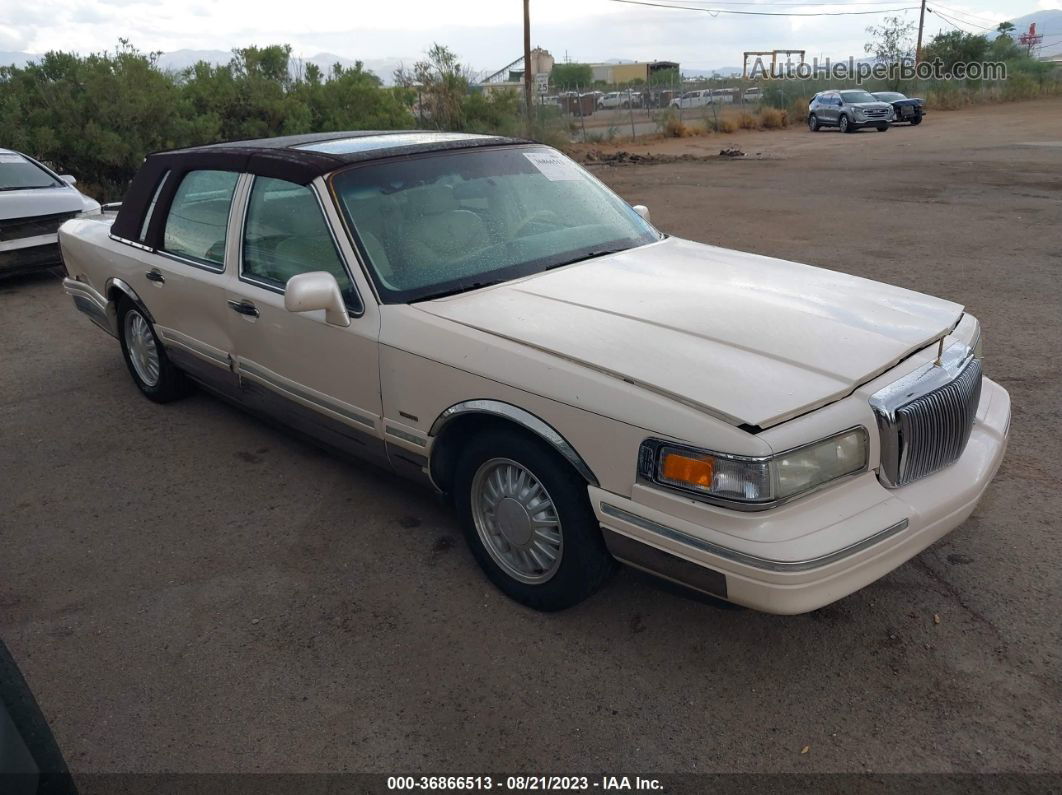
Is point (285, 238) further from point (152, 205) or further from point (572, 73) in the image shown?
point (572, 73)

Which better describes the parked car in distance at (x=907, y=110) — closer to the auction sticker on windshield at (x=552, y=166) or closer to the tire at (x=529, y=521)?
the auction sticker on windshield at (x=552, y=166)

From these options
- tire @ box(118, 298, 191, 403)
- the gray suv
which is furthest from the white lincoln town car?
the gray suv

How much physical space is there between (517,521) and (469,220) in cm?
144

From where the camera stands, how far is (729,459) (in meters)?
2.58

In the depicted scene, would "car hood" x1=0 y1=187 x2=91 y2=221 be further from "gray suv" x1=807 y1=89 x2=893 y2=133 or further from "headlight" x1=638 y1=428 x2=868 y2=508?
"gray suv" x1=807 y1=89 x2=893 y2=133

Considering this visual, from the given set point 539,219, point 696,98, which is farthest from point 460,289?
point 696,98

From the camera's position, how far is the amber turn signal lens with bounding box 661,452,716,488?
8.61 feet

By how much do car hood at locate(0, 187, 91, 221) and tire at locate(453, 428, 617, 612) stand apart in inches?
310

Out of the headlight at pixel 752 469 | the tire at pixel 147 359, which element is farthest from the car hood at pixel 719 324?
the tire at pixel 147 359

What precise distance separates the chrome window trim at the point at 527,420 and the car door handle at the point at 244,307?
1.37 metres

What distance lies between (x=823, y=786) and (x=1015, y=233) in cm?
969

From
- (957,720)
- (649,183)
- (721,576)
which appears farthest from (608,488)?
(649,183)

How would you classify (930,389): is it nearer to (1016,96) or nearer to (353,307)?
(353,307)

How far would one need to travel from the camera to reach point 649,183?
56.7 ft
